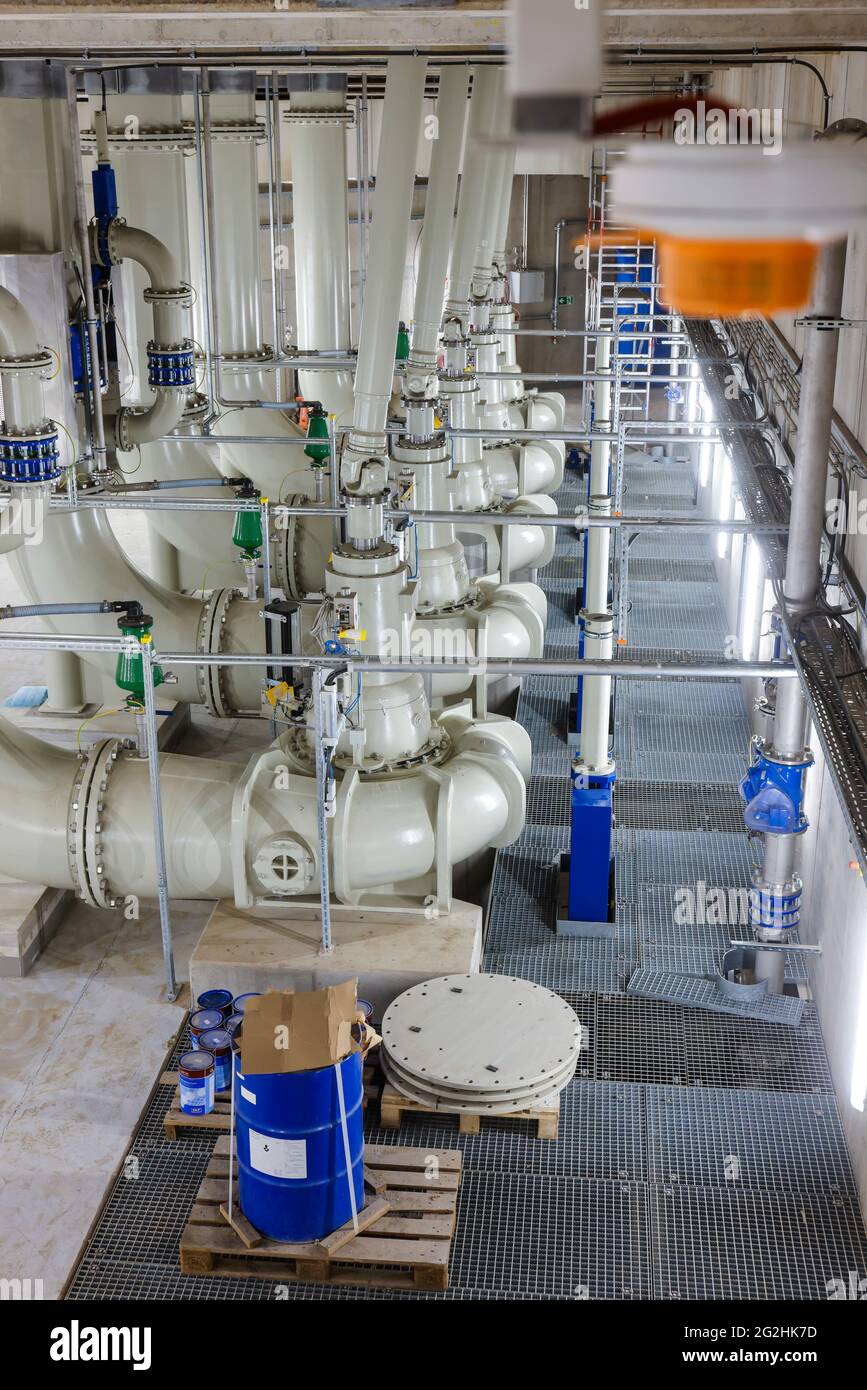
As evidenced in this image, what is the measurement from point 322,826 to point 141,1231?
191 centimetres

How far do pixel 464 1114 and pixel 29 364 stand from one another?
3.88 metres

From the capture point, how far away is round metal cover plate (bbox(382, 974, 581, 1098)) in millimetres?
6047

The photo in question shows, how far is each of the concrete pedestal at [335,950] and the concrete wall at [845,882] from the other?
174 centimetres

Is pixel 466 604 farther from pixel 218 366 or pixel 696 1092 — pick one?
pixel 696 1092

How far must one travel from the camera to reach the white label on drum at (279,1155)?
5.17m

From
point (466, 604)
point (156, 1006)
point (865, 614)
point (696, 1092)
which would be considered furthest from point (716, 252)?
point (466, 604)

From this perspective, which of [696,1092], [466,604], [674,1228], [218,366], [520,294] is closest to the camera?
[674,1228]

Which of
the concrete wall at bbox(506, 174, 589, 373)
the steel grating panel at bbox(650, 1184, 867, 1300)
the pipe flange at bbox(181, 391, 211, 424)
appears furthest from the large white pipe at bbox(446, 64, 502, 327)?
the concrete wall at bbox(506, 174, 589, 373)

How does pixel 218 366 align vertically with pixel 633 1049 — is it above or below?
above

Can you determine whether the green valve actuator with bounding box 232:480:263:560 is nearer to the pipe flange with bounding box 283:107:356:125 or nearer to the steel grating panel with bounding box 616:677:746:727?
the steel grating panel with bounding box 616:677:746:727

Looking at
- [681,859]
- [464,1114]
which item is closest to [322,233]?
[681,859]

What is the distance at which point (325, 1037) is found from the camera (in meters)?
5.13

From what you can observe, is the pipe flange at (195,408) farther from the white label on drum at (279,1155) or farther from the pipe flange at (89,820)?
the white label on drum at (279,1155)

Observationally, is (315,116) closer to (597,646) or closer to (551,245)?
(597,646)
